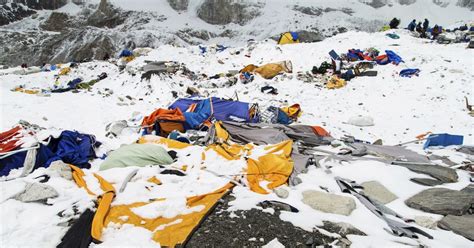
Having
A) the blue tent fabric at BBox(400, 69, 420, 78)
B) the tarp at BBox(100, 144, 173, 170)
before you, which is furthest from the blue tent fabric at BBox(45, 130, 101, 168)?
the blue tent fabric at BBox(400, 69, 420, 78)

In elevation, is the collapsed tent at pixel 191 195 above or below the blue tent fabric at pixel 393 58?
below

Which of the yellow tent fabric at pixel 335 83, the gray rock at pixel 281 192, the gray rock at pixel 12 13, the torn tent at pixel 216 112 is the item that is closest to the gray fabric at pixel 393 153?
the gray rock at pixel 281 192

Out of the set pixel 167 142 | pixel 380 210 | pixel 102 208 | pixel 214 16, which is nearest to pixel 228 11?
pixel 214 16

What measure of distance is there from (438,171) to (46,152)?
6.80m

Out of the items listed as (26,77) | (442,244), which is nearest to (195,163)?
(442,244)

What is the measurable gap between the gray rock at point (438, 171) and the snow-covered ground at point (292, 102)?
0.47ft

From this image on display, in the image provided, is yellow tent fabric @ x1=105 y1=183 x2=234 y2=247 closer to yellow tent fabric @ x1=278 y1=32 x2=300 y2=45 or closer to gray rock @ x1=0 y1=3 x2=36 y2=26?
yellow tent fabric @ x1=278 y1=32 x2=300 y2=45

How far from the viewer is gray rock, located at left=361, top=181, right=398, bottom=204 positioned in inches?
165

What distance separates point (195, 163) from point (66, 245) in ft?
8.68

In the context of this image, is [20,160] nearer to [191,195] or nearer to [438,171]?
[191,195]

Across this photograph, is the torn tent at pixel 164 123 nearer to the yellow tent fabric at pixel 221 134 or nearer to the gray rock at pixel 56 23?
the yellow tent fabric at pixel 221 134

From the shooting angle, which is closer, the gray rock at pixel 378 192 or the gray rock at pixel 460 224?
the gray rock at pixel 460 224

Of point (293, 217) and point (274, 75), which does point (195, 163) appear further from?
point (274, 75)

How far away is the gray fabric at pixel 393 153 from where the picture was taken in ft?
18.6
